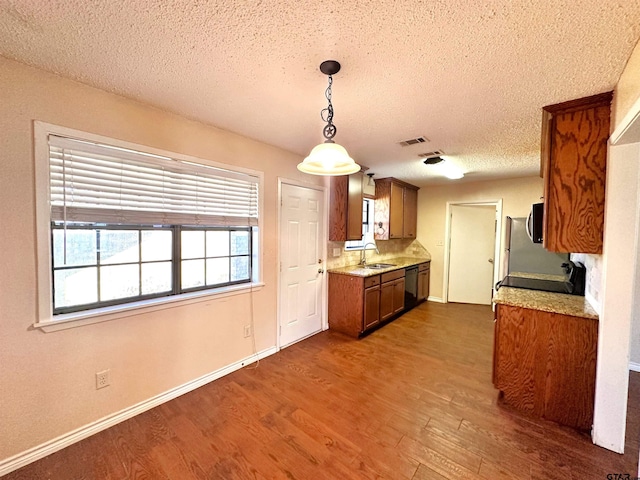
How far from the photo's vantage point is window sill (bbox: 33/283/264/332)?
168 cm

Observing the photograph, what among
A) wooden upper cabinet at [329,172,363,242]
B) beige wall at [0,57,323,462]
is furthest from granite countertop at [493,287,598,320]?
beige wall at [0,57,323,462]

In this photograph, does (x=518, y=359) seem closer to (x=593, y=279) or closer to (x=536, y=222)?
(x=593, y=279)

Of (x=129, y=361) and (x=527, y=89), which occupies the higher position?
(x=527, y=89)

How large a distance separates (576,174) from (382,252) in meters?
3.34

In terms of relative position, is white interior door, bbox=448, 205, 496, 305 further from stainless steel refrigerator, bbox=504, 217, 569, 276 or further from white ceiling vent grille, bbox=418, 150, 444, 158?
white ceiling vent grille, bbox=418, 150, 444, 158

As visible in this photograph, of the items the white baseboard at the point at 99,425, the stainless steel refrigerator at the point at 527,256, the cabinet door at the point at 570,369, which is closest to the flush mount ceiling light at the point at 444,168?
the stainless steel refrigerator at the point at 527,256

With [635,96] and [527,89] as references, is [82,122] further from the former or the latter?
[635,96]

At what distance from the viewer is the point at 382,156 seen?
3.29 metres

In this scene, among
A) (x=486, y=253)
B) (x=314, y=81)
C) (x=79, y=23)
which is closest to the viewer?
(x=79, y=23)

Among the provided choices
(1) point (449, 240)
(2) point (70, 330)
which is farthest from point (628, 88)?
(1) point (449, 240)

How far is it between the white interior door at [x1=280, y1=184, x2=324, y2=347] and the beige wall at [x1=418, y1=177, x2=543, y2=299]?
111 inches

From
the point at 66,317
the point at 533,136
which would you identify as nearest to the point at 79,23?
the point at 66,317

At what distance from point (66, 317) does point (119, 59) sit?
5.27ft

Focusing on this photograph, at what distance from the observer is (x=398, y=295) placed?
422cm
